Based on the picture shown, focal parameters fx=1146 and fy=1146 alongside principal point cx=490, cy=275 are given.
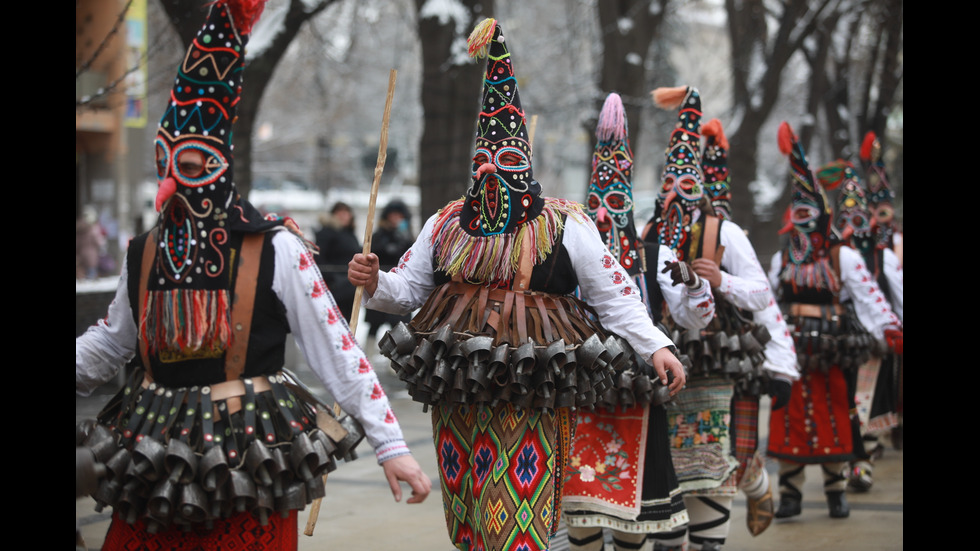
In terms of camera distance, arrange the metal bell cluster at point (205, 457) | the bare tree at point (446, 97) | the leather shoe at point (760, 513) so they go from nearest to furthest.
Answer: the metal bell cluster at point (205, 457), the leather shoe at point (760, 513), the bare tree at point (446, 97)

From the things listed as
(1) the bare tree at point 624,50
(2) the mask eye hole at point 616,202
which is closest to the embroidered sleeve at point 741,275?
(2) the mask eye hole at point 616,202

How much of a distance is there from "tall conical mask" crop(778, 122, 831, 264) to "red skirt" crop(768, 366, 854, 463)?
2.52 feet

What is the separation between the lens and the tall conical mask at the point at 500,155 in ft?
14.1

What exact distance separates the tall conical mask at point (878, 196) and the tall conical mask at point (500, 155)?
201 inches

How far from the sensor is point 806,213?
729cm

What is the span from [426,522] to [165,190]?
12.3ft

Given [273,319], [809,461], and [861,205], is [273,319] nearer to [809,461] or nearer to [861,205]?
[809,461]

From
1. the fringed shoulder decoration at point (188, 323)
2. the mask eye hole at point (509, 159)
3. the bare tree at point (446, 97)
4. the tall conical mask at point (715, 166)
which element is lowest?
the fringed shoulder decoration at point (188, 323)

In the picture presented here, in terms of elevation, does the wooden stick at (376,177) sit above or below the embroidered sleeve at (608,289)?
above

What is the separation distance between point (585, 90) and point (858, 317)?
63.7 feet

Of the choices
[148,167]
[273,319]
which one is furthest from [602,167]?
[148,167]

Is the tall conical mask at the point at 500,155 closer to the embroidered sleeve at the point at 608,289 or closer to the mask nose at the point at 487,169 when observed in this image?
the mask nose at the point at 487,169

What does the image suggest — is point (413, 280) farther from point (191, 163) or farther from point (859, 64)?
point (859, 64)

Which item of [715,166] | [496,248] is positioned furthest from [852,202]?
[496,248]
